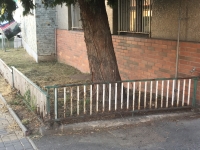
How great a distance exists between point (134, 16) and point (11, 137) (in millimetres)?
4872

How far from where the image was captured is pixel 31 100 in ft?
19.4

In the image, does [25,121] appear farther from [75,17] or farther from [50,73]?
[75,17]

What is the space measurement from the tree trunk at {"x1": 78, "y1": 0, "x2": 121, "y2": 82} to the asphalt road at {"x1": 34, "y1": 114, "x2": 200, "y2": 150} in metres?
1.54

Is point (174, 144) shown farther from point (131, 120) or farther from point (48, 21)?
point (48, 21)

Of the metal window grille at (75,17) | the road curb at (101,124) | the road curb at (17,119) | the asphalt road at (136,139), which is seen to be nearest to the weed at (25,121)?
the road curb at (17,119)

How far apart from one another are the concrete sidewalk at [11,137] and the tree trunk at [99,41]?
6.61 ft

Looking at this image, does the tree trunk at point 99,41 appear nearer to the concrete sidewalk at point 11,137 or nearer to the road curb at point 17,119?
the road curb at point 17,119

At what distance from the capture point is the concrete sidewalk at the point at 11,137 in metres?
4.38

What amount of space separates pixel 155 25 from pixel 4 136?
4398 mm

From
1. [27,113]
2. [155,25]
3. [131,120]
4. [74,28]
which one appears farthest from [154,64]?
[74,28]

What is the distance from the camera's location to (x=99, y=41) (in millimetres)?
6012

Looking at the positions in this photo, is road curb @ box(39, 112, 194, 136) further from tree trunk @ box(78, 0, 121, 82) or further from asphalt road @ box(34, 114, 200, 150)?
tree trunk @ box(78, 0, 121, 82)

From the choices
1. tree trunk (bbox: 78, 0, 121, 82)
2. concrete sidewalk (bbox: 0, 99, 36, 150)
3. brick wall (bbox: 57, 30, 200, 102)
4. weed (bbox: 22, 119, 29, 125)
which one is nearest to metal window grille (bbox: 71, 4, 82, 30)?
brick wall (bbox: 57, 30, 200, 102)

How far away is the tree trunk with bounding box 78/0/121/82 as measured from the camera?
5889 millimetres
